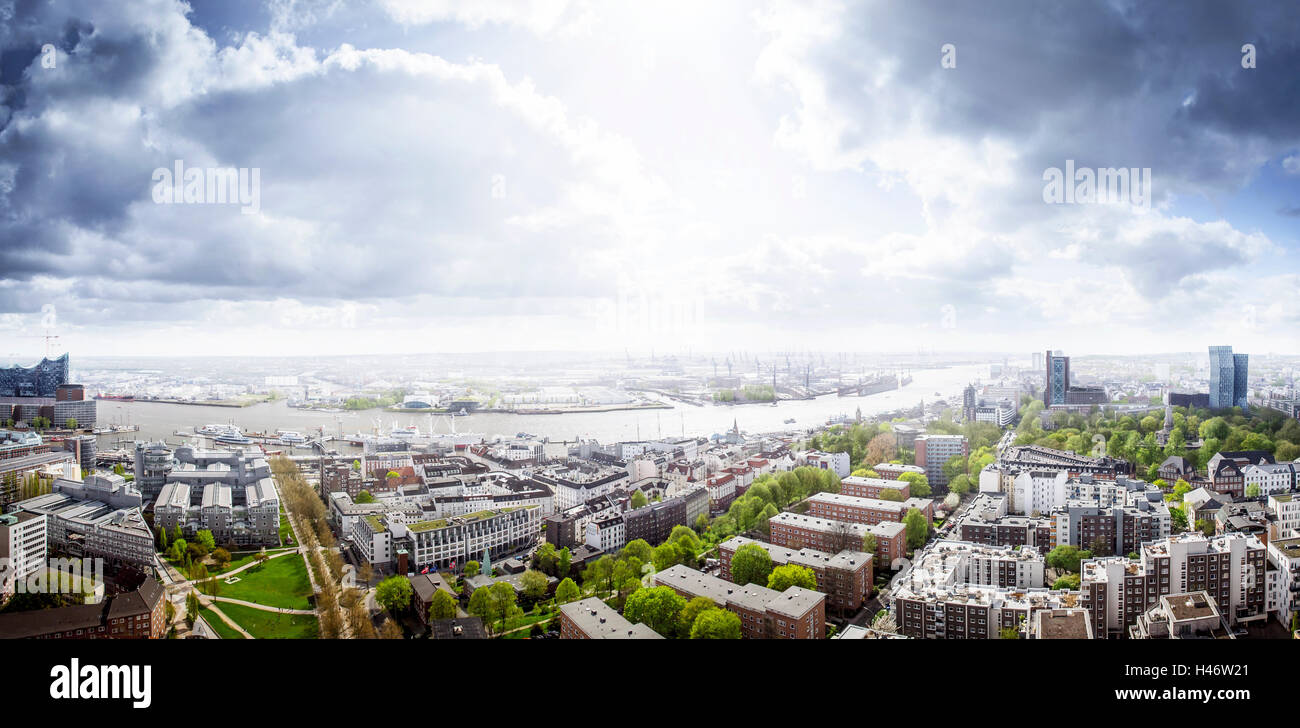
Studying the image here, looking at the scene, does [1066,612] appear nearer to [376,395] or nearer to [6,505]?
[376,395]

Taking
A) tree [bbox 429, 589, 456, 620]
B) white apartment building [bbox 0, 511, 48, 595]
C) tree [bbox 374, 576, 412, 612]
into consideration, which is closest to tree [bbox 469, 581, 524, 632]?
tree [bbox 429, 589, 456, 620]

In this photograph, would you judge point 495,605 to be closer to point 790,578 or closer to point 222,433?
point 790,578

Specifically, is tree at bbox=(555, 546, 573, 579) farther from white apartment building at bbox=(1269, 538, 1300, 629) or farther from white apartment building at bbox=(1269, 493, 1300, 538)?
white apartment building at bbox=(1269, 493, 1300, 538)

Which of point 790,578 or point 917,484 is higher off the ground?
point 917,484

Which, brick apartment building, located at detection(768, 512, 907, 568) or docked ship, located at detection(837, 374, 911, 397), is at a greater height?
docked ship, located at detection(837, 374, 911, 397)

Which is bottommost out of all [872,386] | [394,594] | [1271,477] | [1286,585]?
[394,594]

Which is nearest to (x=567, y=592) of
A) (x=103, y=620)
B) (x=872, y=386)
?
(x=103, y=620)
